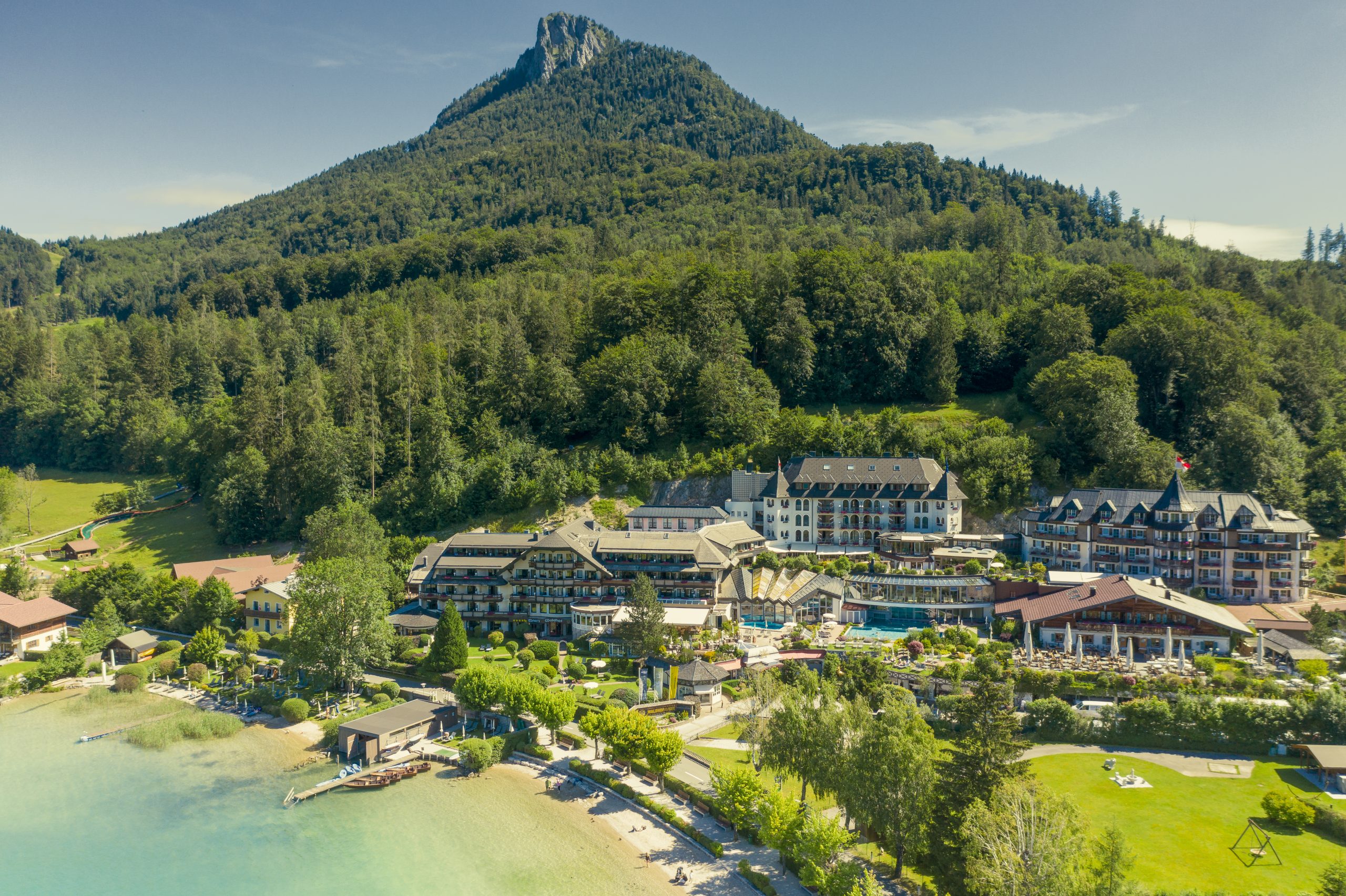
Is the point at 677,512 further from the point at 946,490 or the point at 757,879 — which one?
the point at 757,879

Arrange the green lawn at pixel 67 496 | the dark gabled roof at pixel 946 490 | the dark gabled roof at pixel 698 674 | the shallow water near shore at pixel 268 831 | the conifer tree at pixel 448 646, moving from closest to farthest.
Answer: the shallow water near shore at pixel 268 831
the dark gabled roof at pixel 698 674
the conifer tree at pixel 448 646
the dark gabled roof at pixel 946 490
the green lawn at pixel 67 496

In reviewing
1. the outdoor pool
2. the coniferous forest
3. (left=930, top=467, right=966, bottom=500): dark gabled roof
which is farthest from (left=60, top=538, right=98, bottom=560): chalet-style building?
(left=930, top=467, right=966, bottom=500): dark gabled roof

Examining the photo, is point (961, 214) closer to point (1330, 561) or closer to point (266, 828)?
point (1330, 561)

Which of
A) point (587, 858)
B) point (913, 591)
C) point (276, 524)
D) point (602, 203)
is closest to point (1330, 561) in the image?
point (913, 591)

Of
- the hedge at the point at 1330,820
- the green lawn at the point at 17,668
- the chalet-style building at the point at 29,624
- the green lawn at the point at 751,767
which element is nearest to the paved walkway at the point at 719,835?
the green lawn at the point at 751,767

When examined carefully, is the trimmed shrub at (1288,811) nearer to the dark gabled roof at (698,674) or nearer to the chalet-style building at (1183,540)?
the chalet-style building at (1183,540)

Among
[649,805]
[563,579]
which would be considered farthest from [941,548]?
[649,805]
